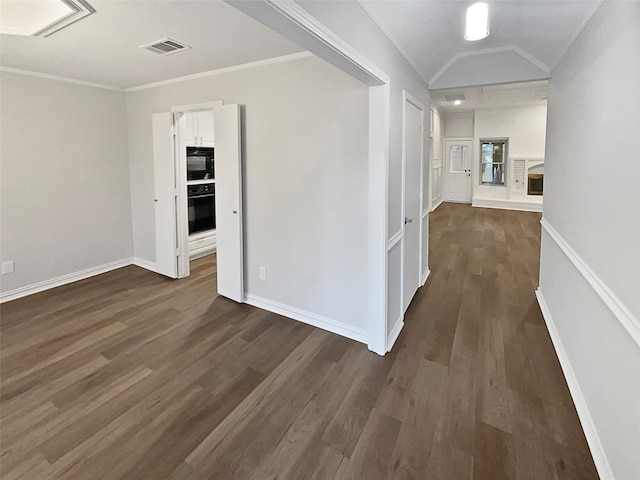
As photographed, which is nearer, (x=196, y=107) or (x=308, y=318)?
(x=308, y=318)

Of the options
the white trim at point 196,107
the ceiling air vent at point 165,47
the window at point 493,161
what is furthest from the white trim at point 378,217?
the window at point 493,161

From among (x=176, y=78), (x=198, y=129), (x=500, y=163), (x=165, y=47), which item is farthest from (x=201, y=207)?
(x=500, y=163)

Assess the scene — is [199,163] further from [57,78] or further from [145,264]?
[57,78]

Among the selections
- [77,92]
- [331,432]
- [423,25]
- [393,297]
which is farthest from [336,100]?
[77,92]

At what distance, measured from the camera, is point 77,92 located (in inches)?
162

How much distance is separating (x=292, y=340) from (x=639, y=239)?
2285 millimetres

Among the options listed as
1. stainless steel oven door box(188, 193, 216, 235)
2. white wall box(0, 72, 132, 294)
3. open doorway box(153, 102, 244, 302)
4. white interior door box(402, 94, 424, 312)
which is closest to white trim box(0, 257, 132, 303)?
white wall box(0, 72, 132, 294)

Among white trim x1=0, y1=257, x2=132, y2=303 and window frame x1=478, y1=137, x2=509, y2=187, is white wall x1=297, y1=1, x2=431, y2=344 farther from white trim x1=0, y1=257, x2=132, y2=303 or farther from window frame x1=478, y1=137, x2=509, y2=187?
window frame x1=478, y1=137, x2=509, y2=187

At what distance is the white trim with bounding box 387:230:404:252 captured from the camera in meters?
2.69

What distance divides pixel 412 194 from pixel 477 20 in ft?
5.09

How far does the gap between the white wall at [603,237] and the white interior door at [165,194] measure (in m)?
3.88

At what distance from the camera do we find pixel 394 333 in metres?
2.94

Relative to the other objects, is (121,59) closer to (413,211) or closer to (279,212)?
(279,212)

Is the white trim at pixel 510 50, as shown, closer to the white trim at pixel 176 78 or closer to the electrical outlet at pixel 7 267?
the white trim at pixel 176 78
